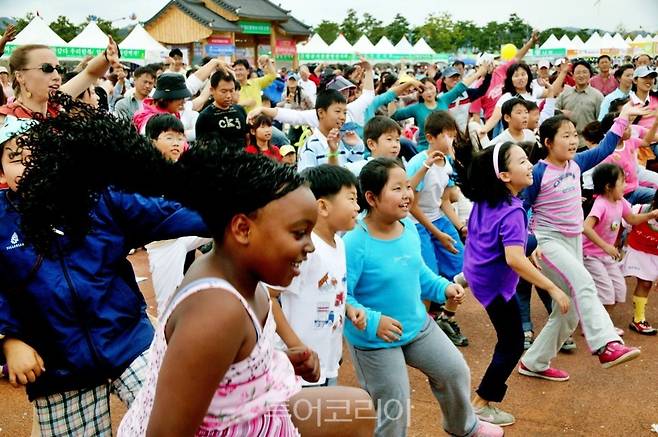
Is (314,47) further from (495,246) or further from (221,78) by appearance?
(495,246)

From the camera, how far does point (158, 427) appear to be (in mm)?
1462

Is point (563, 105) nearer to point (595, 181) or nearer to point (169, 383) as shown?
point (595, 181)

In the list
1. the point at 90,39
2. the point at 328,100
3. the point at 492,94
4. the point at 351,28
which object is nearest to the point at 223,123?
the point at 328,100

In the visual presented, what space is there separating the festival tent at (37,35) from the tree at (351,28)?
179 ft

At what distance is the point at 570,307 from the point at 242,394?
11.1 feet

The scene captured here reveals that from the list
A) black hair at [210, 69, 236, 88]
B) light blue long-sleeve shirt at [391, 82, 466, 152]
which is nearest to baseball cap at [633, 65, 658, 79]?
light blue long-sleeve shirt at [391, 82, 466, 152]

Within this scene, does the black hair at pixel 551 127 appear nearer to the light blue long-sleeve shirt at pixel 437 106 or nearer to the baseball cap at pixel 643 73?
the light blue long-sleeve shirt at pixel 437 106

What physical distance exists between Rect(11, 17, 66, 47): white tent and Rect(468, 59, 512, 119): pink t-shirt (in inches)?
681

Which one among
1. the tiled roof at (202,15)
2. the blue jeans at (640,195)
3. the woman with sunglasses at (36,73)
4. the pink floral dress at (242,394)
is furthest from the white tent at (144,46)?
the pink floral dress at (242,394)

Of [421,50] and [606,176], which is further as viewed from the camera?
[421,50]

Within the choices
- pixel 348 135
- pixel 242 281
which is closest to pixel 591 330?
pixel 348 135

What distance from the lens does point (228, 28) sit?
3862cm

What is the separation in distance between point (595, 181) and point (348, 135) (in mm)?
2063

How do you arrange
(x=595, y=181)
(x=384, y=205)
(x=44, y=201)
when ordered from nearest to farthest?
(x=44, y=201), (x=384, y=205), (x=595, y=181)
